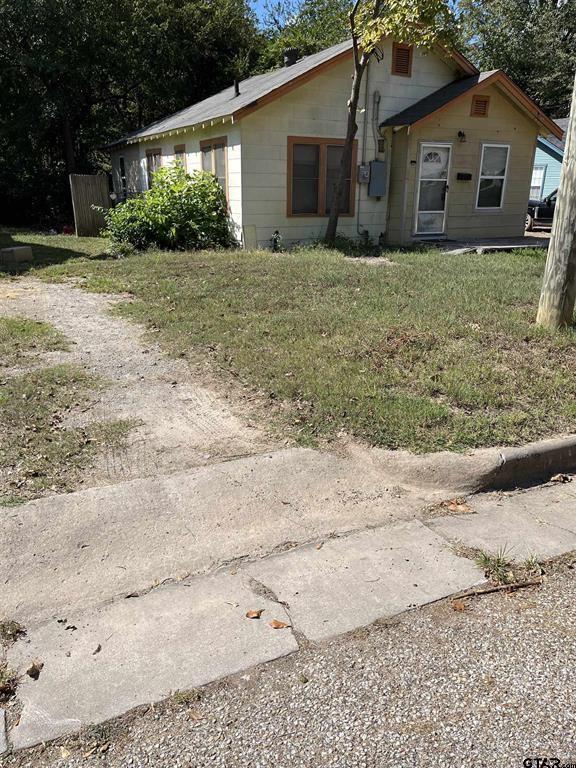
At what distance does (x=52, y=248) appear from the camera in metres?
14.1

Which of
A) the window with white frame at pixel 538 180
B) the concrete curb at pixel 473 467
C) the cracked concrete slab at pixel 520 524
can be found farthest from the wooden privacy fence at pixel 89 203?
the window with white frame at pixel 538 180

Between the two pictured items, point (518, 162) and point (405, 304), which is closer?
point (405, 304)

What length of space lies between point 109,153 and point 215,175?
37.5 feet

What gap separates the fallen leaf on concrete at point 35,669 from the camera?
2.45 m

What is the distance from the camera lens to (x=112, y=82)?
77.4 feet

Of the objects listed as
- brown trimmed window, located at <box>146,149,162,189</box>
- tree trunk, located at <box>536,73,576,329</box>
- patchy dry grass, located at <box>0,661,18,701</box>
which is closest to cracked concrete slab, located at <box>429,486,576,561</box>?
patchy dry grass, located at <box>0,661,18,701</box>

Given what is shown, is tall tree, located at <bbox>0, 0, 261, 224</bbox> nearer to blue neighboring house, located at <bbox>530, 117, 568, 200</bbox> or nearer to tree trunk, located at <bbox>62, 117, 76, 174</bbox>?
tree trunk, located at <bbox>62, 117, 76, 174</bbox>

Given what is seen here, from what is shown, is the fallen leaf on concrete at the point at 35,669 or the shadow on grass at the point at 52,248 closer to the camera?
the fallen leaf on concrete at the point at 35,669

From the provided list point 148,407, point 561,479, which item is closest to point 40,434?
point 148,407

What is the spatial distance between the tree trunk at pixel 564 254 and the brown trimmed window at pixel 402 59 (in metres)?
8.93

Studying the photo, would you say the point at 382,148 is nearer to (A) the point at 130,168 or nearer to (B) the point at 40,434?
(A) the point at 130,168

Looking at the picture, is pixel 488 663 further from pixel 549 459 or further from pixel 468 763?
pixel 549 459

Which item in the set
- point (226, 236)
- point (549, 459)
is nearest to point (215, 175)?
point (226, 236)

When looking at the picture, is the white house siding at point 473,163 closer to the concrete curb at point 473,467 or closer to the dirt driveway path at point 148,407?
the dirt driveway path at point 148,407
